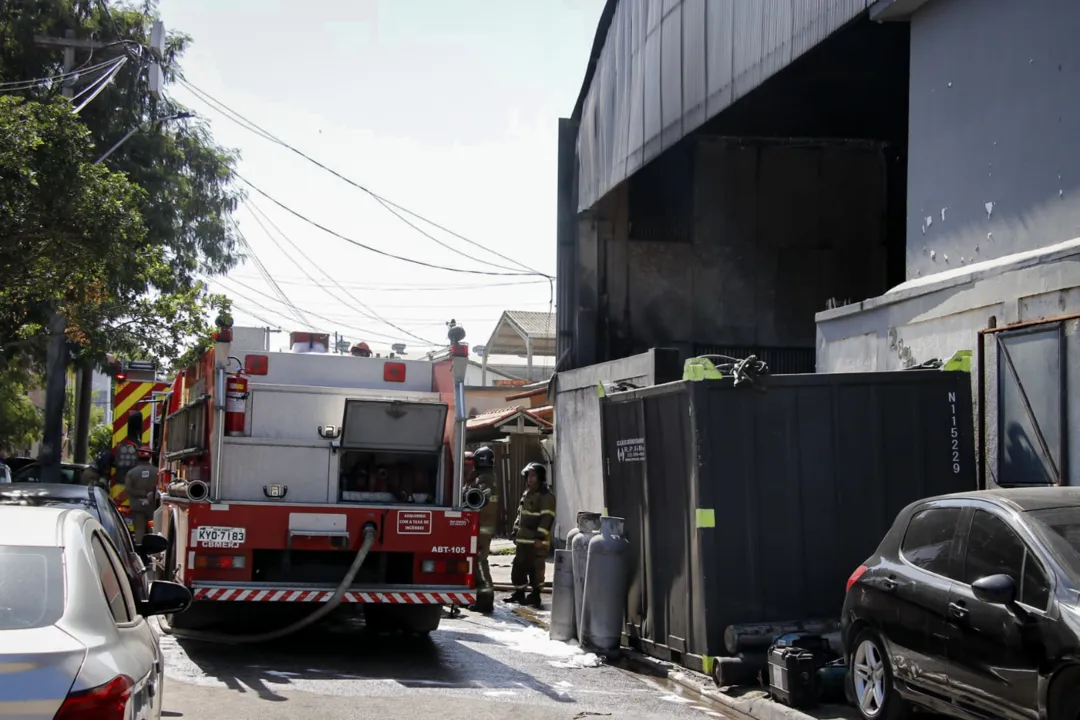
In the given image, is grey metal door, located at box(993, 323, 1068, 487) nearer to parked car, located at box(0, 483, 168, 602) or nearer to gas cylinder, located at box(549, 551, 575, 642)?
gas cylinder, located at box(549, 551, 575, 642)

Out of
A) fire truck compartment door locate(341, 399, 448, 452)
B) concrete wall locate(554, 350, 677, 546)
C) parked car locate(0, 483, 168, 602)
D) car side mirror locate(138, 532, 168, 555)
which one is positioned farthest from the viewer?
concrete wall locate(554, 350, 677, 546)

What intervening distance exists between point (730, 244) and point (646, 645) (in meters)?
13.1

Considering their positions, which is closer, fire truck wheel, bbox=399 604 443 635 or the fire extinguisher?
the fire extinguisher

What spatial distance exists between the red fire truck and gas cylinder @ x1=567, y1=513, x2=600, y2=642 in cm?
132

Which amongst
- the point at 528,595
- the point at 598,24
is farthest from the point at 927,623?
the point at 598,24

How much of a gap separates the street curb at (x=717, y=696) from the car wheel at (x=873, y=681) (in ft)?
1.38

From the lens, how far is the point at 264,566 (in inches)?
437

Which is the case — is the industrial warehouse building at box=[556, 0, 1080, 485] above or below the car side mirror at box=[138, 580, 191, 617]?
above

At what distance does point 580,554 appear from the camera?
12312mm

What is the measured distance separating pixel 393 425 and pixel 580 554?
2284 mm

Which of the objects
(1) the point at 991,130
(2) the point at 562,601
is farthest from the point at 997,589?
(2) the point at 562,601

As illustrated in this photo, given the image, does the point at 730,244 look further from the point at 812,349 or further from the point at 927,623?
the point at 927,623

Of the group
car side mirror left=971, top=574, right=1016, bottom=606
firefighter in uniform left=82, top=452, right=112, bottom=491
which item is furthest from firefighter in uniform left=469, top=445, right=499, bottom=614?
car side mirror left=971, top=574, right=1016, bottom=606

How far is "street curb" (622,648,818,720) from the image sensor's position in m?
8.73
